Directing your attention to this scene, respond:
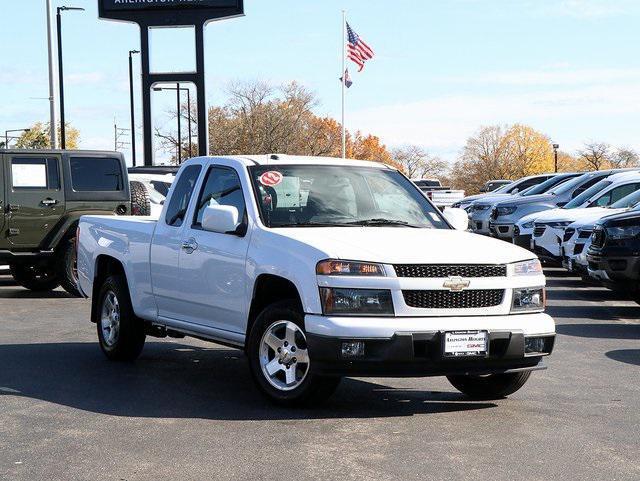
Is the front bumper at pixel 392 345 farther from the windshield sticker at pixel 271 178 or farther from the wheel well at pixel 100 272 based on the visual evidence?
the wheel well at pixel 100 272

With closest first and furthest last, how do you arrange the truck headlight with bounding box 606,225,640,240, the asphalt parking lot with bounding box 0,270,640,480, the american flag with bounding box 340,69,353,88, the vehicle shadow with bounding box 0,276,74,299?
the asphalt parking lot with bounding box 0,270,640,480 < the truck headlight with bounding box 606,225,640,240 < the vehicle shadow with bounding box 0,276,74,299 < the american flag with bounding box 340,69,353,88

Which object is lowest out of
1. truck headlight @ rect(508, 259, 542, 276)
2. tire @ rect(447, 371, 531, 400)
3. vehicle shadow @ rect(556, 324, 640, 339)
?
vehicle shadow @ rect(556, 324, 640, 339)

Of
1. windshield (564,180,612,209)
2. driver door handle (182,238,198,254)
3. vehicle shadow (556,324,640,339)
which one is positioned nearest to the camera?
driver door handle (182,238,198,254)

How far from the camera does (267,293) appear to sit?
8102 millimetres

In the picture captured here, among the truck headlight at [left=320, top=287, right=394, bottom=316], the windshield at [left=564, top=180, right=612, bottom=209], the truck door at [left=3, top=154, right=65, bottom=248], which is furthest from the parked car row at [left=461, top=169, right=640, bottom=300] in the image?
the truck door at [left=3, top=154, right=65, bottom=248]

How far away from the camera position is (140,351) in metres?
10.2

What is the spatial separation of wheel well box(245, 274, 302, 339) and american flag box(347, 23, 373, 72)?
139 ft

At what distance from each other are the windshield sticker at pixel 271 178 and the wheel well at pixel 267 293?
886 millimetres

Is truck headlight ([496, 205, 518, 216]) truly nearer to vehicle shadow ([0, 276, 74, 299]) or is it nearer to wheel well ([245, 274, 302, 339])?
vehicle shadow ([0, 276, 74, 299])

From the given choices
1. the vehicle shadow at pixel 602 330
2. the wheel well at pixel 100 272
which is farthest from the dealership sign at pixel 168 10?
the wheel well at pixel 100 272

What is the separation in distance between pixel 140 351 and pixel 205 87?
2718 cm

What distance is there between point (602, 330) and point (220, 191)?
18.2ft

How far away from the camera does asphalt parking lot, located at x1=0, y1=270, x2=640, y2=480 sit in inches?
240

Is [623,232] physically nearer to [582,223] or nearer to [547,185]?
[582,223]
